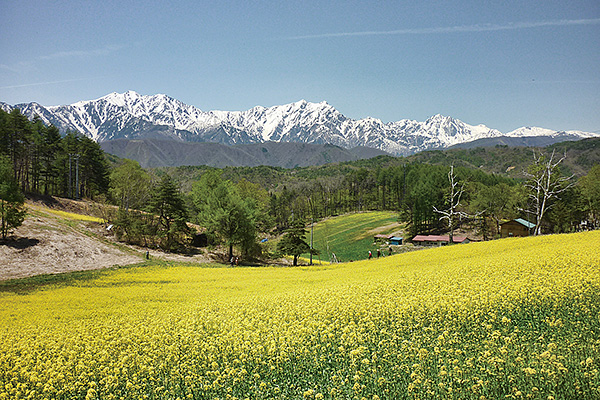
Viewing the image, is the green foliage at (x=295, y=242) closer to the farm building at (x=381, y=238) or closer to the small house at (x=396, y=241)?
the small house at (x=396, y=241)

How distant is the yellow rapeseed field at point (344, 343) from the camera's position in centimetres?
670

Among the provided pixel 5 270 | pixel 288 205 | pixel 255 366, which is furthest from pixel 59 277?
pixel 288 205

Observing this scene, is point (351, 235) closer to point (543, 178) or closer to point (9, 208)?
point (543, 178)

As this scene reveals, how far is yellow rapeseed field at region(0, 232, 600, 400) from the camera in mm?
6703

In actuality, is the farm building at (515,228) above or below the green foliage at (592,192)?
below

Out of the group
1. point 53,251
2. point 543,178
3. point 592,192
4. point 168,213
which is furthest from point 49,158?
point 592,192

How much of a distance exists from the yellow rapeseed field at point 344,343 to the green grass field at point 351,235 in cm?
5843

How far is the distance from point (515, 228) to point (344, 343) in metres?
80.0

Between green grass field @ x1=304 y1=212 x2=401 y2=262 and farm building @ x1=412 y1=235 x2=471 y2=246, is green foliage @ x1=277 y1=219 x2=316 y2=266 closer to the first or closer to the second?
green grass field @ x1=304 y1=212 x2=401 y2=262

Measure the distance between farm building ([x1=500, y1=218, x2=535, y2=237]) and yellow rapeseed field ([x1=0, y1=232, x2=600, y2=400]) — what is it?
213 ft

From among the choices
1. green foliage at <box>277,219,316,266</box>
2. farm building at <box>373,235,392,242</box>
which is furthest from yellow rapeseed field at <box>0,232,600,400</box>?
farm building at <box>373,235,392,242</box>

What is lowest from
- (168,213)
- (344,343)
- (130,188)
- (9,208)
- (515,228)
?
(515,228)

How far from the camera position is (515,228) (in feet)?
245

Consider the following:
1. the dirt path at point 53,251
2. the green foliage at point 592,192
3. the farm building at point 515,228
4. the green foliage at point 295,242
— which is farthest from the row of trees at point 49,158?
the green foliage at point 592,192
